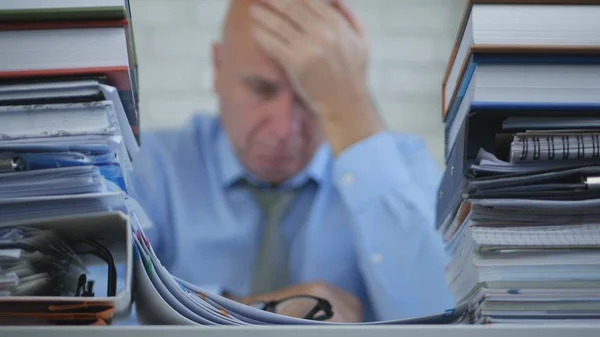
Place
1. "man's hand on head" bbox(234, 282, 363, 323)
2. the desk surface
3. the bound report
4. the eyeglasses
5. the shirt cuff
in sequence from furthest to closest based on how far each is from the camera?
A: the shirt cuff
"man's hand on head" bbox(234, 282, 363, 323)
the eyeglasses
the bound report
the desk surface

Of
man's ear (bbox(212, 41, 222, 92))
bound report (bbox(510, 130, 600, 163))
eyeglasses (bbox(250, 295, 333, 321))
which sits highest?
man's ear (bbox(212, 41, 222, 92))

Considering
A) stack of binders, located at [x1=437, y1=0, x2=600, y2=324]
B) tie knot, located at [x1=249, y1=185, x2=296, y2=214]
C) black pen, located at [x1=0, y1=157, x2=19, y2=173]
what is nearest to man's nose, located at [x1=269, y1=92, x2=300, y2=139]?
tie knot, located at [x1=249, y1=185, x2=296, y2=214]

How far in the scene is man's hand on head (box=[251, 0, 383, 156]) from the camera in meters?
1.47

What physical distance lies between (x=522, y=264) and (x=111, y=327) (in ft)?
1.36

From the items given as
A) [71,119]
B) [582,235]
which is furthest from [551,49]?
[71,119]

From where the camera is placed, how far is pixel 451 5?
5.05 feet

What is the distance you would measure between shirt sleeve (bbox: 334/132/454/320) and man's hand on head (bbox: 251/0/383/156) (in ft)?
0.16

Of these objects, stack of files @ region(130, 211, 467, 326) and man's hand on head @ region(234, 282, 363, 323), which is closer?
stack of files @ region(130, 211, 467, 326)

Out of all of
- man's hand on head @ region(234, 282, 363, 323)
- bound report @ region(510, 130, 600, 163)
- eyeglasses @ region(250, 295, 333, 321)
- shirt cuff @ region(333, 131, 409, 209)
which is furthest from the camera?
shirt cuff @ region(333, 131, 409, 209)

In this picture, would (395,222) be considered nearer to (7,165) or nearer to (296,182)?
(296,182)

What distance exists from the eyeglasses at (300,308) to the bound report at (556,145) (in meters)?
0.38

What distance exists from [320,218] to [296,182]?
81 millimetres

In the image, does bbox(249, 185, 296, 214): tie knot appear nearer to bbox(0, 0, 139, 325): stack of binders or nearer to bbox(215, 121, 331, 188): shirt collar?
bbox(215, 121, 331, 188): shirt collar

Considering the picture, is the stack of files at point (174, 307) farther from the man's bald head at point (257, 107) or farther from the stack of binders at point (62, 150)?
the man's bald head at point (257, 107)
